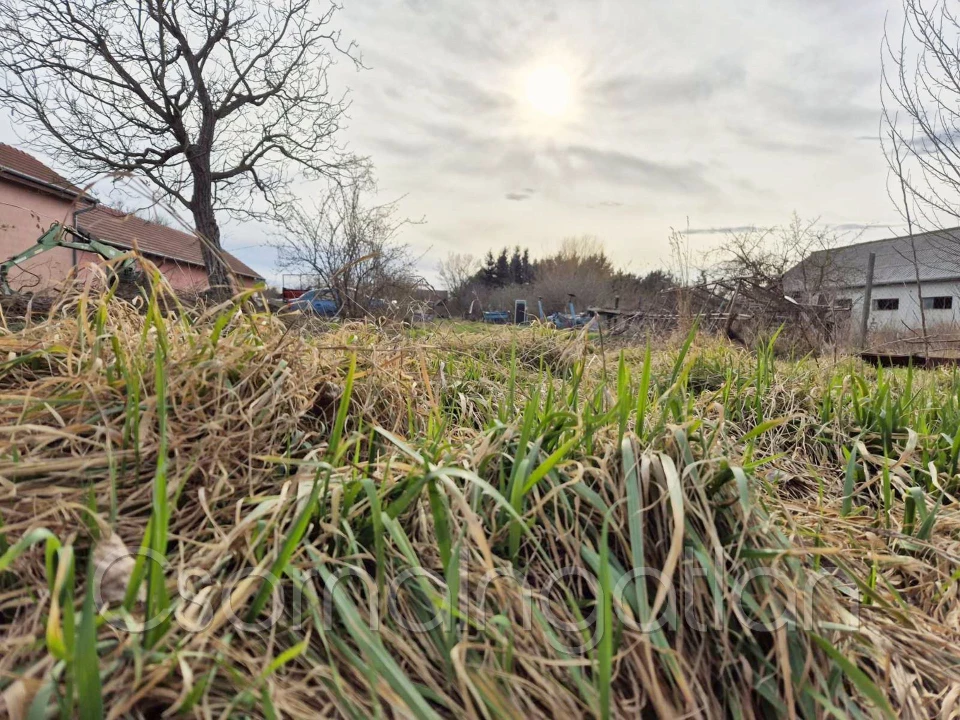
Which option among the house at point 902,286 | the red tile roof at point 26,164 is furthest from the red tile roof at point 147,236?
the house at point 902,286

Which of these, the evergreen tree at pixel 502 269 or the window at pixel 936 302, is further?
the evergreen tree at pixel 502 269

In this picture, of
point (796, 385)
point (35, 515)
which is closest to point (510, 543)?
point (35, 515)

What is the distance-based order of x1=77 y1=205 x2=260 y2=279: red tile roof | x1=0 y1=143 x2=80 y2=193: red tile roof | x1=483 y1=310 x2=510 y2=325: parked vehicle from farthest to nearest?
x1=77 y1=205 x2=260 y2=279: red tile roof < x1=0 y1=143 x2=80 y2=193: red tile roof < x1=483 y1=310 x2=510 y2=325: parked vehicle

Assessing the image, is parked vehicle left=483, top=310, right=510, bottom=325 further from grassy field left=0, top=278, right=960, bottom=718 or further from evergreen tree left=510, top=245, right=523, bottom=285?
evergreen tree left=510, top=245, right=523, bottom=285

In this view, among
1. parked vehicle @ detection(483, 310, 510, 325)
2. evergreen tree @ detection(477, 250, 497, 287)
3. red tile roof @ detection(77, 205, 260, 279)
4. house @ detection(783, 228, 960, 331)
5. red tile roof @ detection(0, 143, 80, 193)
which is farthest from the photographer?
evergreen tree @ detection(477, 250, 497, 287)

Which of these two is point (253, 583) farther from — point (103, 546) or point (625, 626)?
point (625, 626)

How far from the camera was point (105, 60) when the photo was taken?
1094cm

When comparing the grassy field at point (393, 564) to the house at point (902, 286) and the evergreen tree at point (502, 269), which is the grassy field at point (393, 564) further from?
the evergreen tree at point (502, 269)

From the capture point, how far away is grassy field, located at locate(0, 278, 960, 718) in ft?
2.07

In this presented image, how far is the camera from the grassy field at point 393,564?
2.07ft

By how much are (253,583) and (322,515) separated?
0.56 feet

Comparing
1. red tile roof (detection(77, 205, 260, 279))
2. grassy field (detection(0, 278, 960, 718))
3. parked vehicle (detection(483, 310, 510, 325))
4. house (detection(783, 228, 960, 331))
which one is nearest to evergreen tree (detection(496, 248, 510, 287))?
red tile roof (detection(77, 205, 260, 279))

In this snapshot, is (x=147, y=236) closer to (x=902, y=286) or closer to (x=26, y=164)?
(x=26, y=164)

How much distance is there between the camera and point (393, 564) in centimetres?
83
